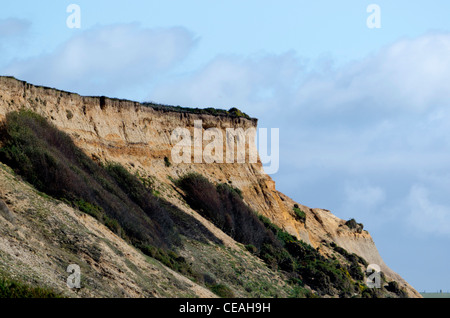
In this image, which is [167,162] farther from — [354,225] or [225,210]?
[354,225]

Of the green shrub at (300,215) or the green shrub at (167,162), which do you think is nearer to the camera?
the green shrub at (167,162)

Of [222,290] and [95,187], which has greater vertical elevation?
[95,187]

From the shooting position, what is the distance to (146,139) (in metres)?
44.2

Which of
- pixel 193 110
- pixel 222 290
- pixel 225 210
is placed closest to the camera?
pixel 222 290

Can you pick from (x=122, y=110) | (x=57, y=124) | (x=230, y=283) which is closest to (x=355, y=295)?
(x=230, y=283)

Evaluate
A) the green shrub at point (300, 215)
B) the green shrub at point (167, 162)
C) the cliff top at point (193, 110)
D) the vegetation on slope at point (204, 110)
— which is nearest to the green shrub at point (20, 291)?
the cliff top at point (193, 110)

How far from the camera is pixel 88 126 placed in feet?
131

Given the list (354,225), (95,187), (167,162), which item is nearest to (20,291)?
(95,187)

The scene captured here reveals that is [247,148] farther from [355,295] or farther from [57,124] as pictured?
[57,124]

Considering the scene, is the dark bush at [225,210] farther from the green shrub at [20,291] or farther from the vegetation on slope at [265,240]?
the green shrub at [20,291]

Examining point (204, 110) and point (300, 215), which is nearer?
point (204, 110)

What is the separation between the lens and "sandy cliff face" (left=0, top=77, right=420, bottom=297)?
123 ft

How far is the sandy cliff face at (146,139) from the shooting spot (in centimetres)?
3738
